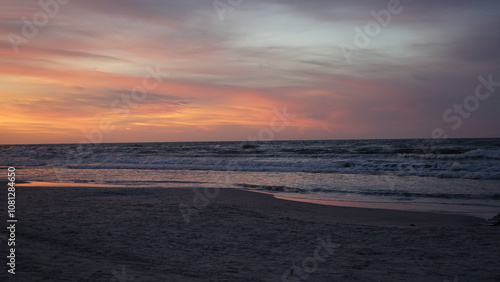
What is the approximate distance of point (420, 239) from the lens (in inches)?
302

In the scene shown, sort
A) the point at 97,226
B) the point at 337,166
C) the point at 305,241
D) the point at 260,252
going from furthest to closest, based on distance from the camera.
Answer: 1. the point at 337,166
2. the point at 97,226
3. the point at 305,241
4. the point at 260,252

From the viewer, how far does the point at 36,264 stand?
566 cm

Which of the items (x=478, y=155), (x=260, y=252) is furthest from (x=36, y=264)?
(x=478, y=155)

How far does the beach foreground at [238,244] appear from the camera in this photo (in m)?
5.58

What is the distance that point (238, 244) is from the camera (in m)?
7.18

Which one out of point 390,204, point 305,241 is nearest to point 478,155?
point 390,204

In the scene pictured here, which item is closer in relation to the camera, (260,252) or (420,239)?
(260,252)

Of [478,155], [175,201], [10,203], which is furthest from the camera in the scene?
[478,155]

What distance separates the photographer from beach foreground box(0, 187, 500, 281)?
5.58 metres

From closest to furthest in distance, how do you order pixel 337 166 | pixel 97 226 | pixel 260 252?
pixel 260 252
pixel 97 226
pixel 337 166

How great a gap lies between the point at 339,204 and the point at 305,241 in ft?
19.6

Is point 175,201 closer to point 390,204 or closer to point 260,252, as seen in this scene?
point 260,252

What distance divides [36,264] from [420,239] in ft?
22.3

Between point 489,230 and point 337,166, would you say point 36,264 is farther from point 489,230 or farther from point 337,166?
Result: point 337,166
